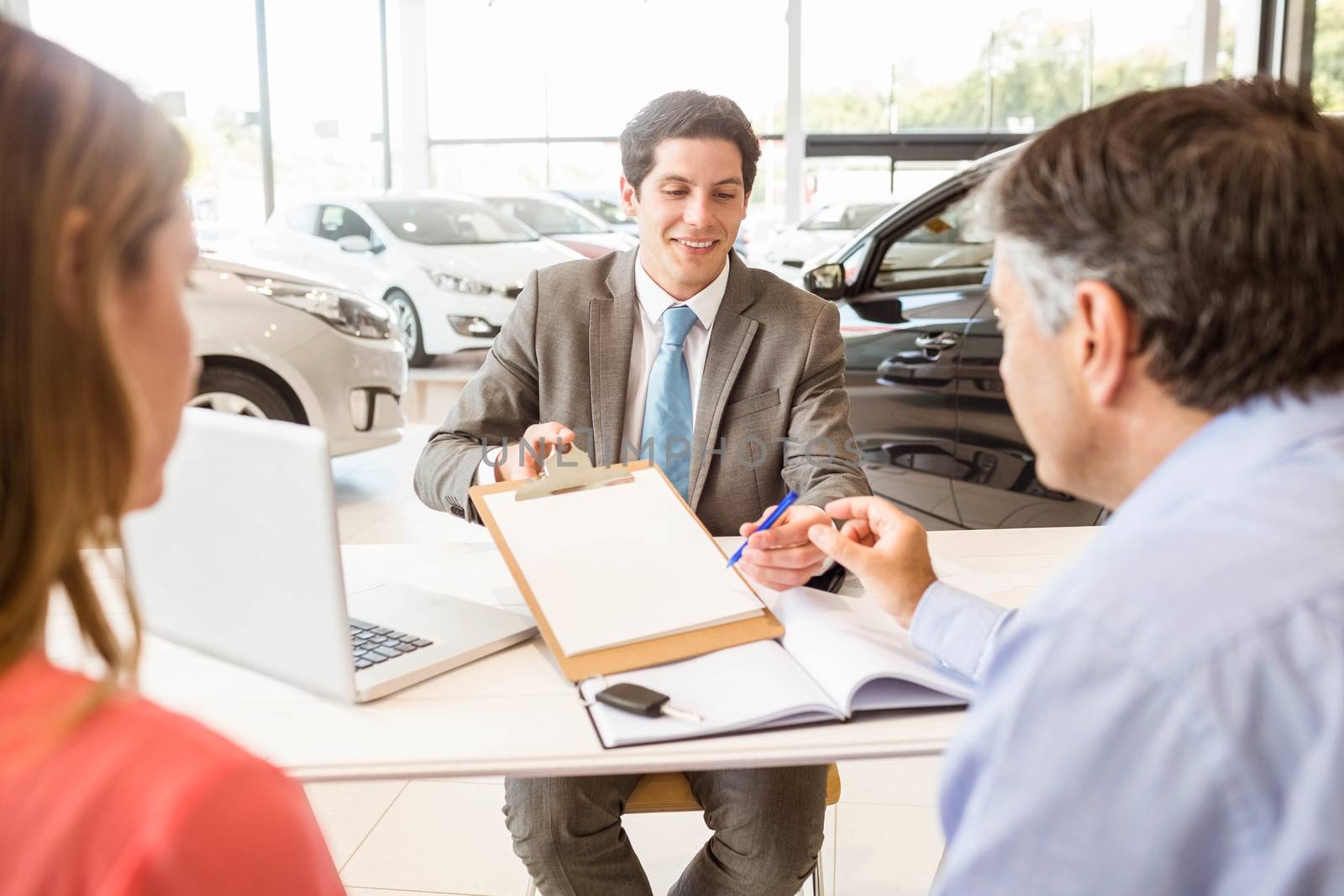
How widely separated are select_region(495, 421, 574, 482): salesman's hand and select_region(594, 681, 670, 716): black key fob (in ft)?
1.29

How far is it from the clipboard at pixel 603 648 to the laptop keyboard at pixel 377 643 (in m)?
0.13

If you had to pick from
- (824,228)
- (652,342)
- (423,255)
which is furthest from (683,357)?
(824,228)

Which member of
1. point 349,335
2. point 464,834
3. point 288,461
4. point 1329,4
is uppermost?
point 1329,4

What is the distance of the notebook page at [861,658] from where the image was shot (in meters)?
1.14

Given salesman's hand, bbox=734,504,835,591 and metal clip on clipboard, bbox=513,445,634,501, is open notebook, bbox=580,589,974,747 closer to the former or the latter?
salesman's hand, bbox=734,504,835,591

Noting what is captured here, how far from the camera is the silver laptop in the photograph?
3.59ft

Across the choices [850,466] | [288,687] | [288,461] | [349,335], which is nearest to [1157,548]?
[288,461]

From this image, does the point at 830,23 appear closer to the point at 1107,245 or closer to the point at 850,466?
the point at 850,466

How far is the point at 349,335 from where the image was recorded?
13.4 ft

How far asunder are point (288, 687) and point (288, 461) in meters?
0.26

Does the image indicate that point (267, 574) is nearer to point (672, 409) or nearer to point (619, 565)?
point (619, 565)

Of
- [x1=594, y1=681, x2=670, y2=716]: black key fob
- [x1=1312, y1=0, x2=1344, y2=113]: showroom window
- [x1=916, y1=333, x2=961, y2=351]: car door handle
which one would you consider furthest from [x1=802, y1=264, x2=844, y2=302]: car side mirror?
[x1=1312, y1=0, x2=1344, y2=113]: showroom window

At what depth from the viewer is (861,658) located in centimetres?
117

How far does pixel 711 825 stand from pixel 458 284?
19.2ft
